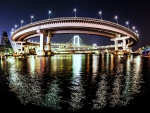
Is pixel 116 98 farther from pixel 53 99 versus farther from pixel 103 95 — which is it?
pixel 53 99

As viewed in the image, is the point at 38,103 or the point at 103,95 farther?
the point at 103,95

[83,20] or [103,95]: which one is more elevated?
[83,20]

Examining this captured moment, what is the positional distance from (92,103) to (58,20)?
73.8m

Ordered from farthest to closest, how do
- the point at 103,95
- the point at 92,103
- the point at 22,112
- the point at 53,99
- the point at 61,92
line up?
the point at 61,92, the point at 103,95, the point at 53,99, the point at 92,103, the point at 22,112

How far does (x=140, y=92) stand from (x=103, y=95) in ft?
8.06

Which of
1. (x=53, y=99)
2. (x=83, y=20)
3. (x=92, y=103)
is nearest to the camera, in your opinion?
(x=92, y=103)

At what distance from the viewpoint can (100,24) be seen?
81.1 meters

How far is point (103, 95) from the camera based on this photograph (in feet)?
28.5

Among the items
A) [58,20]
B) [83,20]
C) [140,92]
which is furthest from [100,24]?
[140,92]

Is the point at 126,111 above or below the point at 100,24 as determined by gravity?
below

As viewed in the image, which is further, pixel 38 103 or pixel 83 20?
pixel 83 20

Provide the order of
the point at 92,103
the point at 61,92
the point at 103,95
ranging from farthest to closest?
the point at 61,92, the point at 103,95, the point at 92,103

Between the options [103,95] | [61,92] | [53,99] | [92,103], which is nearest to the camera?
[92,103]

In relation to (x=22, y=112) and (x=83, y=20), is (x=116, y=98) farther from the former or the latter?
(x=83, y=20)
